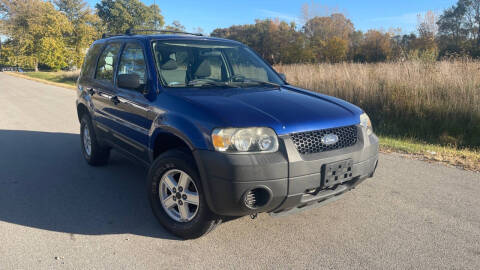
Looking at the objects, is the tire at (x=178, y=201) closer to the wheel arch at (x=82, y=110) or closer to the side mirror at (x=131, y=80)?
the side mirror at (x=131, y=80)

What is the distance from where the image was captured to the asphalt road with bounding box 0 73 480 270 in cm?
285

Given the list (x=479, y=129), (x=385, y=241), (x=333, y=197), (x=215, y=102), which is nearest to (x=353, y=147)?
(x=333, y=197)

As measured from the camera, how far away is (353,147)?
311cm

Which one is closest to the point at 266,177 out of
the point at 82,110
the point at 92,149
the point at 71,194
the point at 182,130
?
the point at 182,130

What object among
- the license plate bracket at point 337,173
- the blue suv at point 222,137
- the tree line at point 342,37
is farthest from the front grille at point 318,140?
the tree line at point 342,37

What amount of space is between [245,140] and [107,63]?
9.59 feet

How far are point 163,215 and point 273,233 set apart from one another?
1.01 meters

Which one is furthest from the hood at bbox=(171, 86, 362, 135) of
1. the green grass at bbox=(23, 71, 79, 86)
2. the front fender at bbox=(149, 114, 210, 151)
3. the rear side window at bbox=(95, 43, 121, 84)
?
the green grass at bbox=(23, 71, 79, 86)

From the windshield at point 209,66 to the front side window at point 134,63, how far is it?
20 centimetres

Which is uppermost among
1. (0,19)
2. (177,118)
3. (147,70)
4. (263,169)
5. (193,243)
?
(0,19)

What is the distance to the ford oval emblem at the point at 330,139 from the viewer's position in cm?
294

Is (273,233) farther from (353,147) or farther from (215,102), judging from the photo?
(215,102)

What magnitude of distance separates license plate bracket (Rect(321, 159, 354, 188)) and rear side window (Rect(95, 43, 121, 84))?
2.99 m

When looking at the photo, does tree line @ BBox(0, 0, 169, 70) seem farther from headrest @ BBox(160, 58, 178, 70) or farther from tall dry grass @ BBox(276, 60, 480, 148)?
headrest @ BBox(160, 58, 178, 70)
